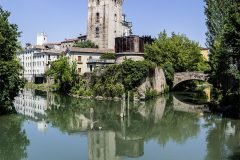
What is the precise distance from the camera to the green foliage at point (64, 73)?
5677cm

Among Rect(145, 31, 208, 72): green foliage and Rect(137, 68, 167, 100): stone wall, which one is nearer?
Rect(137, 68, 167, 100): stone wall

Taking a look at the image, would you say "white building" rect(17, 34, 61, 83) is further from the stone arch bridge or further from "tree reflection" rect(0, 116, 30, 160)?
"tree reflection" rect(0, 116, 30, 160)

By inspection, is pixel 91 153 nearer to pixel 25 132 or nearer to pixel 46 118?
pixel 25 132

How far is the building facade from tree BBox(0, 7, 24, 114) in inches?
1844

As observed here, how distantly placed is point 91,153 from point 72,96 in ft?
111

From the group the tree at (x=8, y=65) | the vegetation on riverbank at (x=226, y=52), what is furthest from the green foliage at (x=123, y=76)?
the tree at (x=8, y=65)

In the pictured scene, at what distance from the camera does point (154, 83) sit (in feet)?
169

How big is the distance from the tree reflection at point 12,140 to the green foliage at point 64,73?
2488 cm

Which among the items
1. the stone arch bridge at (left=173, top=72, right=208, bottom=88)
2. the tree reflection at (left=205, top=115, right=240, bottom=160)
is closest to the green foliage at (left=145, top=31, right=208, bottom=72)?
the stone arch bridge at (left=173, top=72, right=208, bottom=88)

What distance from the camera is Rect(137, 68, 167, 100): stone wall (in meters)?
47.3

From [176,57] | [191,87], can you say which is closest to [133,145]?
[176,57]

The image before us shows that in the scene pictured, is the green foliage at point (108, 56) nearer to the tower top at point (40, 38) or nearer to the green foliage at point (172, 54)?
the green foliage at point (172, 54)

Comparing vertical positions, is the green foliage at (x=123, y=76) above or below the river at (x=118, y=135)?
above

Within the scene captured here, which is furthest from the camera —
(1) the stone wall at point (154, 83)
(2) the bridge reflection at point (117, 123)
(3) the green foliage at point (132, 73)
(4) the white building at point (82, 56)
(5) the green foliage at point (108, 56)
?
(4) the white building at point (82, 56)
